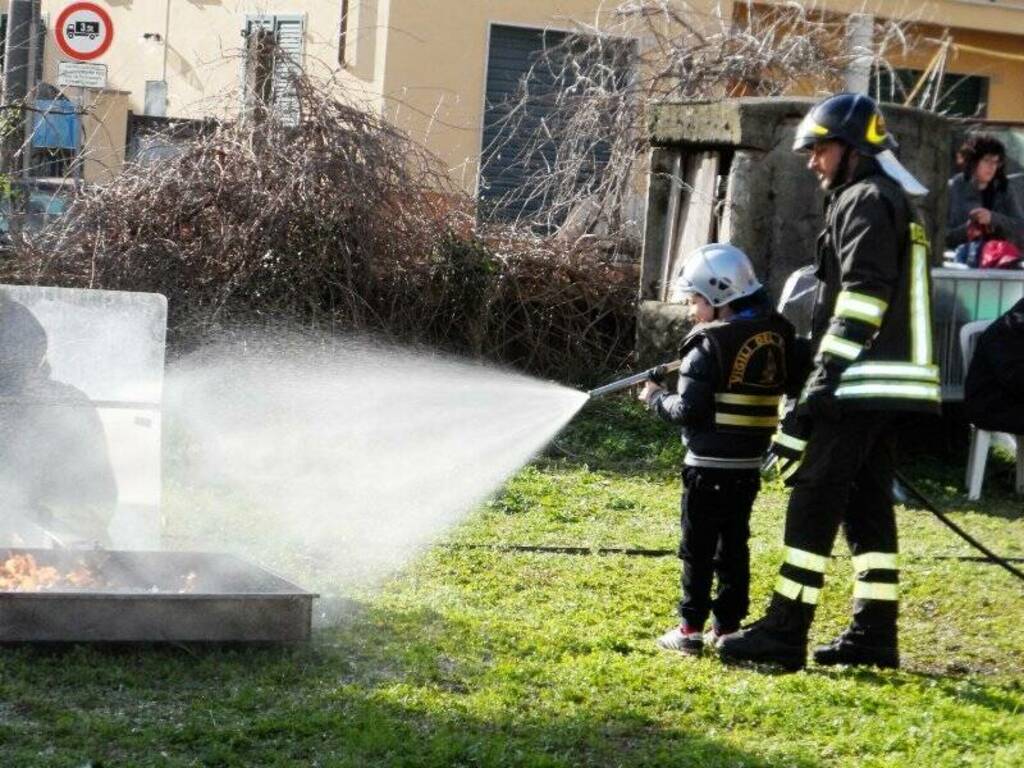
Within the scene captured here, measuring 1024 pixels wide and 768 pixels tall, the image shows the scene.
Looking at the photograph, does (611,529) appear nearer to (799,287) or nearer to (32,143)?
(799,287)

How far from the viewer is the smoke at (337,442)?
848 centimetres

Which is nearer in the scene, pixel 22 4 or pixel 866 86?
pixel 22 4

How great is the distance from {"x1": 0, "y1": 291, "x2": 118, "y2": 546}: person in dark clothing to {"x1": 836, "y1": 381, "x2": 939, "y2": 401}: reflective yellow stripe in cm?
305

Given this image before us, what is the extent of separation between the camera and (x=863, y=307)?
19.4 ft

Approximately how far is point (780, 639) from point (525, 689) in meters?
1.02

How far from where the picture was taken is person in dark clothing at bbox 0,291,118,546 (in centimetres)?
709

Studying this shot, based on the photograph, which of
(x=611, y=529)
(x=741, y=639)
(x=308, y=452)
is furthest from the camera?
(x=308, y=452)

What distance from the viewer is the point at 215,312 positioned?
10.8 m

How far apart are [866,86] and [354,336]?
18.2ft

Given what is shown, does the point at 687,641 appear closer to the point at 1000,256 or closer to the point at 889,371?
the point at 889,371

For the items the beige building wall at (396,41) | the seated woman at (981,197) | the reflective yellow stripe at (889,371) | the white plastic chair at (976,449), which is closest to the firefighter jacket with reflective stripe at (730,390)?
the reflective yellow stripe at (889,371)

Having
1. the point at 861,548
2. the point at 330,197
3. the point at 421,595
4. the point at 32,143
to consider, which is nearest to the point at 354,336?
the point at 330,197

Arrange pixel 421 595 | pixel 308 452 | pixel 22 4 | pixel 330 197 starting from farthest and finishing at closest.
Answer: pixel 22 4 → pixel 330 197 → pixel 308 452 → pixel 421 595

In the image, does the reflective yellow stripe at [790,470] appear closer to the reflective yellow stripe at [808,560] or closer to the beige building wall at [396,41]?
the reflective yellow stripe at [808,560]
